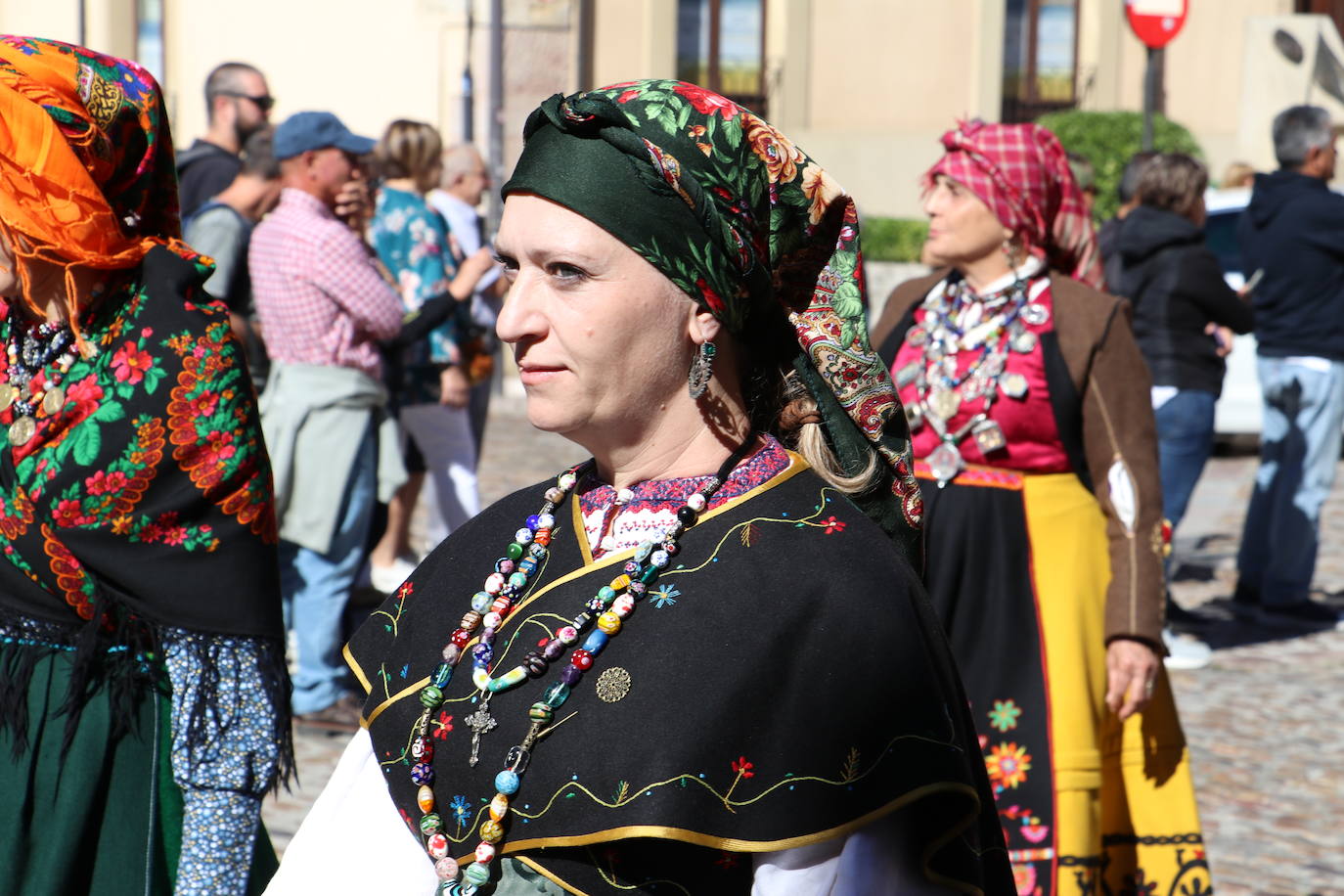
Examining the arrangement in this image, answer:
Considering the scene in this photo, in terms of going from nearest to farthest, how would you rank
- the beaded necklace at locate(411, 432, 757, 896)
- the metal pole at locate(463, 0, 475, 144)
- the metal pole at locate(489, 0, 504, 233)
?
the beaded necklace at locate(411, 432, 757, 896)
the metal pole at locate(463, 0, 475, 144)
the metal pole at locate(489, 0, 504, 233)

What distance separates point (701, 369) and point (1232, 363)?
10738 millimetres

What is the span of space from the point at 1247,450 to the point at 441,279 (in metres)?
7.78

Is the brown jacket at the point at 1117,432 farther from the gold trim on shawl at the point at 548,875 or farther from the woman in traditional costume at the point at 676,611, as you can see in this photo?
the gold trim on shawl at the point at 548,875

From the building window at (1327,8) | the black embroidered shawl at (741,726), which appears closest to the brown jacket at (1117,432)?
the black embroidered shawl at (741,726)

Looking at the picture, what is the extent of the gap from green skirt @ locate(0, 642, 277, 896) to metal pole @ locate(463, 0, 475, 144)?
12.6 meters

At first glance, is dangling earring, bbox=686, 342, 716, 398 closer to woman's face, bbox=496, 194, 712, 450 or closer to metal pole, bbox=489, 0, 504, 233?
woman's face, bbox=496, 194, 712, 450

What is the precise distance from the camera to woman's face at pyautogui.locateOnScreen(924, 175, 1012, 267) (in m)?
4.45

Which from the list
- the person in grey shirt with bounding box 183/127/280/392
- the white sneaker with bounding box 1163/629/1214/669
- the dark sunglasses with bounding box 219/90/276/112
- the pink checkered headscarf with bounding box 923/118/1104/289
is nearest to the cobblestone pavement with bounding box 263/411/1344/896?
the white sneaker with bounding box 1163/629/1214/669

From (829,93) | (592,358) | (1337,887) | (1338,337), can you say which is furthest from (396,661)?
(829,93)

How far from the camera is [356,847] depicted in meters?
2.15

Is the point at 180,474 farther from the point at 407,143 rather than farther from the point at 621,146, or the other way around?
the point at 407,143

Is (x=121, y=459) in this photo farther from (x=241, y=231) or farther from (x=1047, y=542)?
(x=241, y=231)

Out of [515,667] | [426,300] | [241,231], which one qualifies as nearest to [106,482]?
[515,667]

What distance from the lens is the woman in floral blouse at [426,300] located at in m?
7.36
